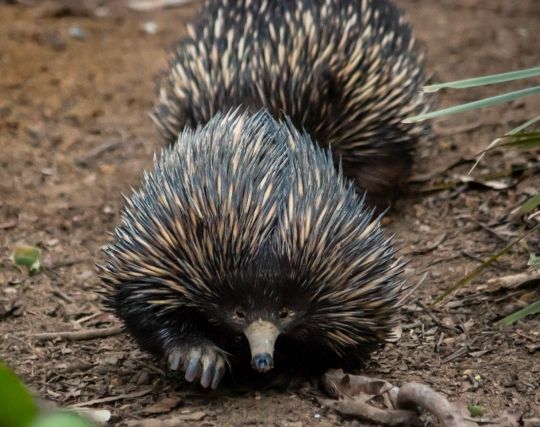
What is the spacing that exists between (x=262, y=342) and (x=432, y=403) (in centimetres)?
65

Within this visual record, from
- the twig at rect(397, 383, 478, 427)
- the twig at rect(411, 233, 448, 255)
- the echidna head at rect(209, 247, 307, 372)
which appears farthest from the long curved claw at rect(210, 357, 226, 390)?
the twig at rect(411, 233, 448, 255)

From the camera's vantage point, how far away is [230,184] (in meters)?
4.05

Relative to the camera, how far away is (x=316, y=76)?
580 cm

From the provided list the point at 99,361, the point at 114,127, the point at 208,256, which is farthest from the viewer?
the point at 114,127

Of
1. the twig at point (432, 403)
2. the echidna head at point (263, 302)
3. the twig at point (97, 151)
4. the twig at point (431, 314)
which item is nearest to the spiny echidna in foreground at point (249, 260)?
the echidna head at point (263, 302)

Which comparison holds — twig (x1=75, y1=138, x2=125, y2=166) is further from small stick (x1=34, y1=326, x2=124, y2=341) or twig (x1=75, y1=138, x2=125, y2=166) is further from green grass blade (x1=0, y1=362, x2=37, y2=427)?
green grass blade (x1=0, y1=362, x2=37, y2=427)

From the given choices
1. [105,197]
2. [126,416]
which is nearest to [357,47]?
[105,197]

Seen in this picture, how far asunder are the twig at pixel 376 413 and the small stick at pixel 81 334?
1427 millimetres

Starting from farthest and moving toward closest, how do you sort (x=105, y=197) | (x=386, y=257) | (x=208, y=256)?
(x=105, y=197) → (x=386, y=257) → (x=208, y=256)

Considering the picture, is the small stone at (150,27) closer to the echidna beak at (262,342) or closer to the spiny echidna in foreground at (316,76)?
the spiny echidna in foreground at (316,76)

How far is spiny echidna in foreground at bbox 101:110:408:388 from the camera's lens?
3.93 m

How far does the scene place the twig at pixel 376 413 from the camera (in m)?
3.91

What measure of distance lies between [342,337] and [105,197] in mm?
3027

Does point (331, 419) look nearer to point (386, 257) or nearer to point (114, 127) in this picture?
point (386, 257)
